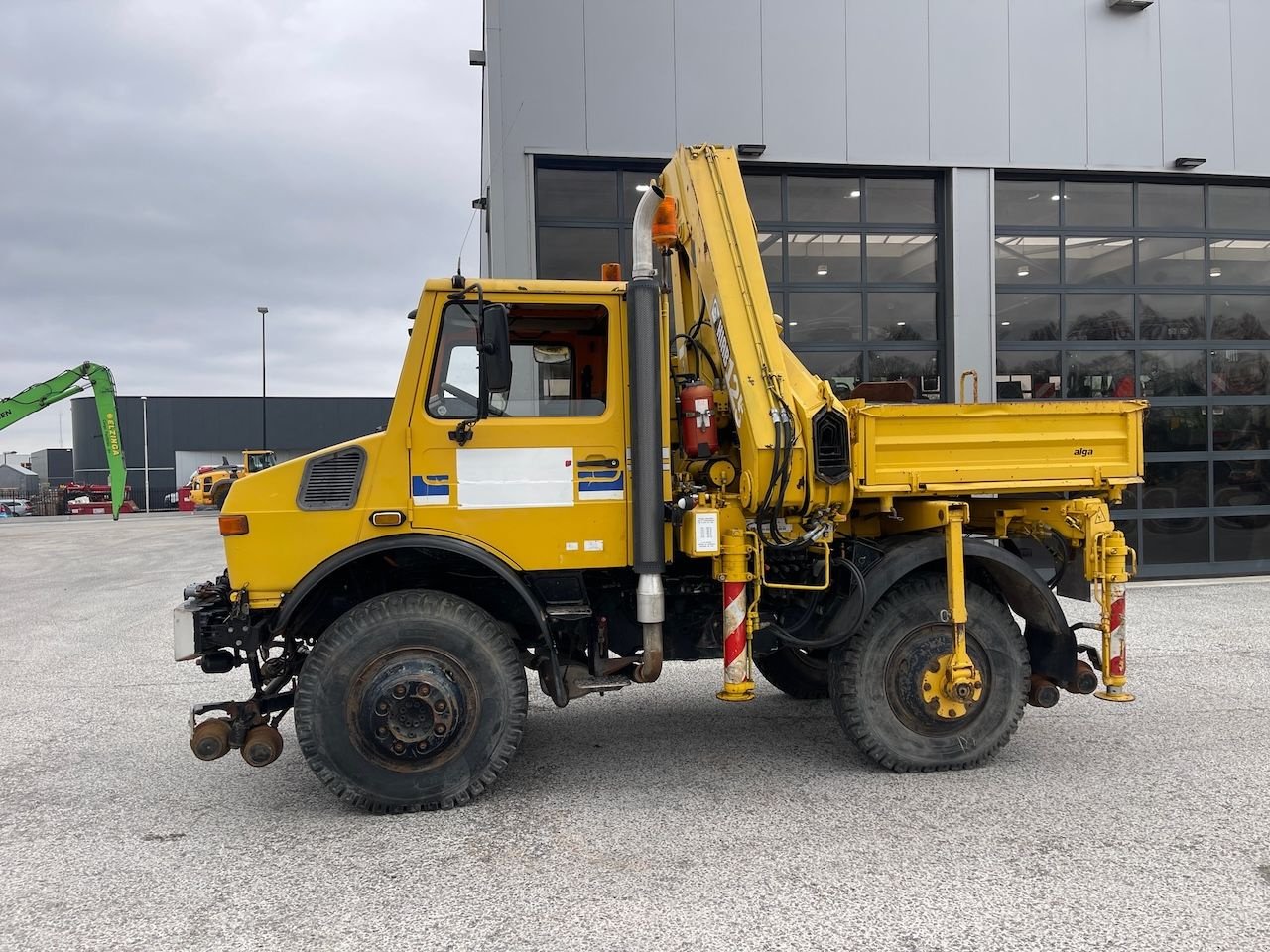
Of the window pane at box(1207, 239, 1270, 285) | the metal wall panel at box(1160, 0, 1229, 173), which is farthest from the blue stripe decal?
the window pane at box(1207, 239, 1270, 285)

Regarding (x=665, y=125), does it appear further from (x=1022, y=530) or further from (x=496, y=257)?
(x=1022, y=530)

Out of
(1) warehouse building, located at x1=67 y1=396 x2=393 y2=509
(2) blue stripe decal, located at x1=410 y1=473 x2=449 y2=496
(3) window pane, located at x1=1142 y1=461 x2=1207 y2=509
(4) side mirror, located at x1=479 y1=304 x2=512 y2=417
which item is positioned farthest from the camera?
(1) warehouse building, located at x1=67 y1=396 x2=393 y2=509

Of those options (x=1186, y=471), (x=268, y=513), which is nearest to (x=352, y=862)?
(x=268, y=513)

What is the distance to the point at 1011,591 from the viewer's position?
454 cm

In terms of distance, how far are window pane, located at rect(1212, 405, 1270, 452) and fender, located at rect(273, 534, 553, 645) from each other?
35.3 ft

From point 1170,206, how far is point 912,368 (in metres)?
4.17

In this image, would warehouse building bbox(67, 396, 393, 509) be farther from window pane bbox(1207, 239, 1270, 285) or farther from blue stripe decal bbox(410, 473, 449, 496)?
blue stripe decal bbox(410, 473, 449, 496)

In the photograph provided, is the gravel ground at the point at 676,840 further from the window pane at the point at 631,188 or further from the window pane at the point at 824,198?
the window pane at the point at 824,198

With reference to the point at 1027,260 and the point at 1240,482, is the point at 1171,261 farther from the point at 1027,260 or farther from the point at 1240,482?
the point at 1240,482

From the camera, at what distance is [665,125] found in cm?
970

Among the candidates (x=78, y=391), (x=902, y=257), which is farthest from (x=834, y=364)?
(x=78, y=391)

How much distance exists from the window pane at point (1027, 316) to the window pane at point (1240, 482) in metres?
2.93

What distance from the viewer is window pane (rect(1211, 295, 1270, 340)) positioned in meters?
11.1

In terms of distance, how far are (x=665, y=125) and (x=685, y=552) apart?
708 centimetres
